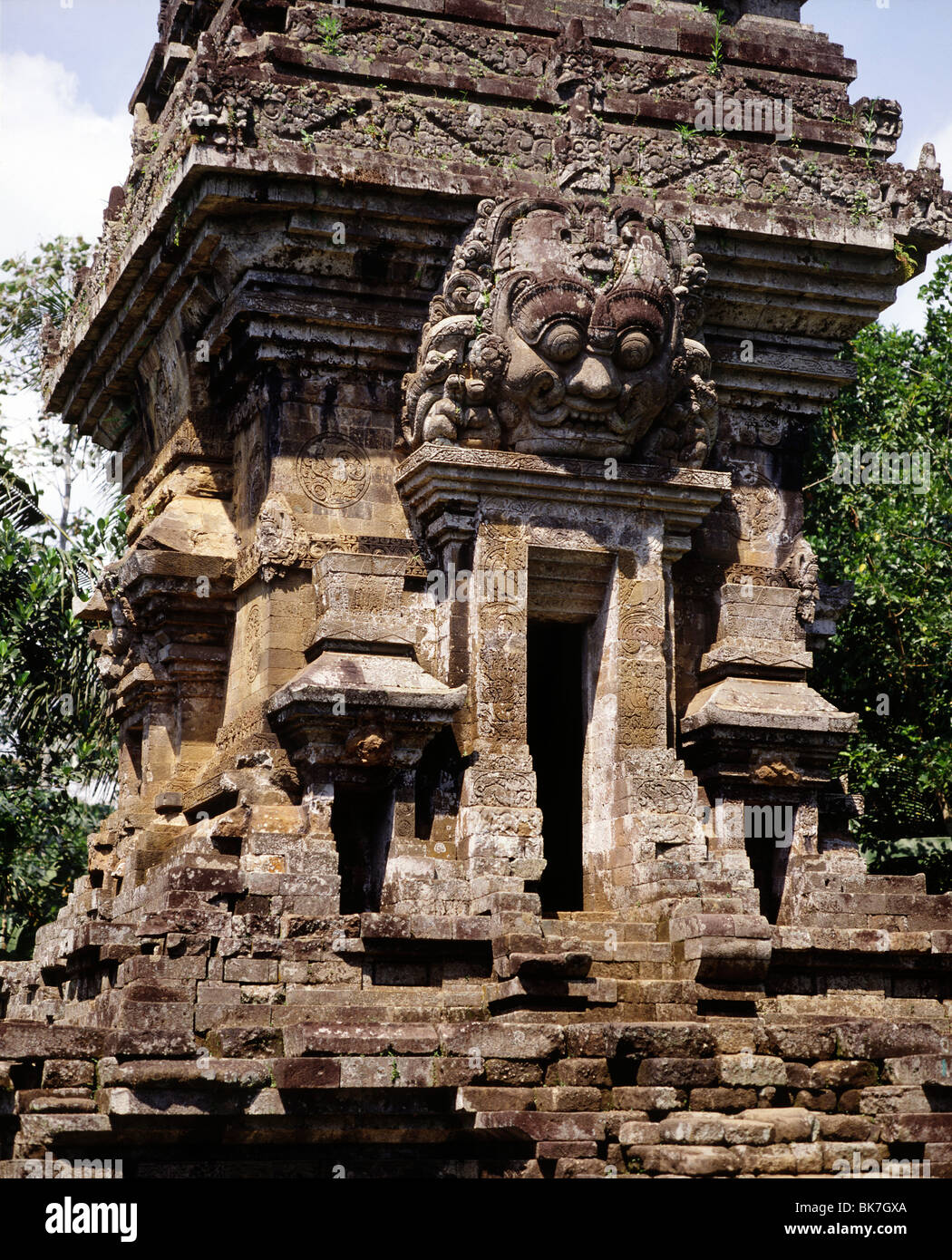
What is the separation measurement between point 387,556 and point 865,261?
14.3ft

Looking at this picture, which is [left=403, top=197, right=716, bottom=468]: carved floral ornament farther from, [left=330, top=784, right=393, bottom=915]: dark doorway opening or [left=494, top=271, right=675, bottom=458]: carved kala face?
[left=330, top=784, right=393, bottom=915]: dark doorway opening

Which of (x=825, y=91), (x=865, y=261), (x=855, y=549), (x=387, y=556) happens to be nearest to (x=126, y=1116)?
(x=387, y=556)

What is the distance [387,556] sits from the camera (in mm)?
13055

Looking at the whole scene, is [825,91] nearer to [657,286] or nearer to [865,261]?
[865,261]

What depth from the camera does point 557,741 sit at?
16.5 metres

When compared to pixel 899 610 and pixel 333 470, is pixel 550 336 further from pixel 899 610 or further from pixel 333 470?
pixel 899 610

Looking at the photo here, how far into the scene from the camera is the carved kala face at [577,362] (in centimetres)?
1299

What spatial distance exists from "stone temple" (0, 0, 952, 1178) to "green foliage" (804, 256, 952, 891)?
22.8ft

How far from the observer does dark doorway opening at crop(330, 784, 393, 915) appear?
41.5 feet

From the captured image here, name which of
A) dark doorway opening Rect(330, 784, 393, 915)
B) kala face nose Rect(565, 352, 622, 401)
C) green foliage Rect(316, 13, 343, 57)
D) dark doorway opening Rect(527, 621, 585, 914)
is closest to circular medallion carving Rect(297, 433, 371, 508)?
kala face nose Rect(565, 352, 622, 401)

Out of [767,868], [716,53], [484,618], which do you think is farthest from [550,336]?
[767,868]

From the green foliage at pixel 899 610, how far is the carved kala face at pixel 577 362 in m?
8.19

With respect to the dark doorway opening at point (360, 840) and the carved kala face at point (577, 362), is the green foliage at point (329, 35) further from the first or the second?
the dark doorway opening at point (360, 840)
